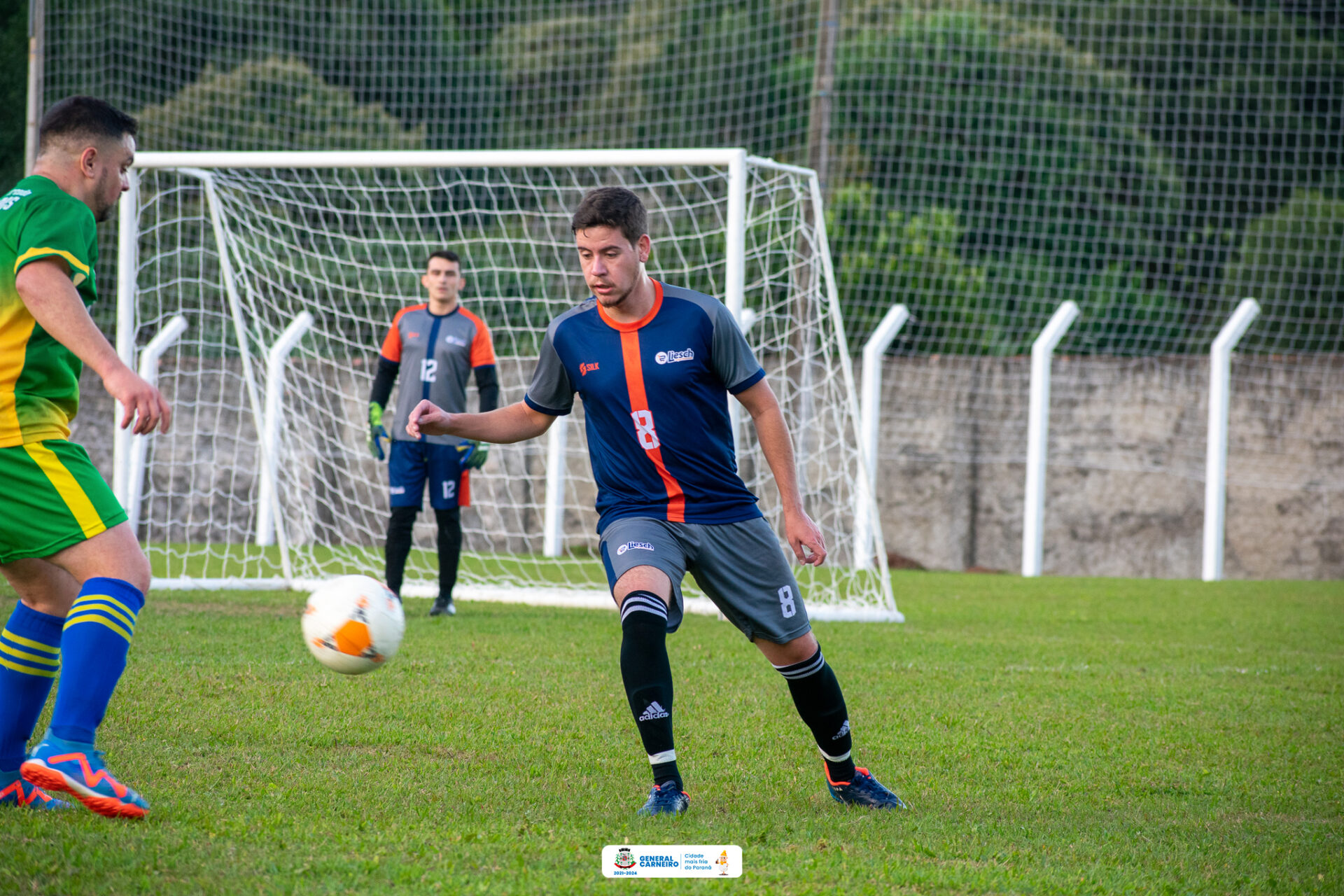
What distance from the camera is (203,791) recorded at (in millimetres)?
3623

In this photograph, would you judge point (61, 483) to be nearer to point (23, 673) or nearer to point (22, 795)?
point (23, 673)

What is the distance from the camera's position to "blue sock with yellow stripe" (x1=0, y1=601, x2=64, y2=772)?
3.52m

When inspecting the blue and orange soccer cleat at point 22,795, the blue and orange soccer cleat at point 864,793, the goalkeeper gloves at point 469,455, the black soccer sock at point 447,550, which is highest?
the blue and orange soccer cleat at point 22,795

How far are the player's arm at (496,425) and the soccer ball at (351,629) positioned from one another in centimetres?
55

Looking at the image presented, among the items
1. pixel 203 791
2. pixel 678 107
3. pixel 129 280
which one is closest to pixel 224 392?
pixel 129 280

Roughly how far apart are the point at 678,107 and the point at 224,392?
9055mm

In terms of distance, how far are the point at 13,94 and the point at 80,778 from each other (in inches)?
825

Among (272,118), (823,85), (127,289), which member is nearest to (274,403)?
(127,289)

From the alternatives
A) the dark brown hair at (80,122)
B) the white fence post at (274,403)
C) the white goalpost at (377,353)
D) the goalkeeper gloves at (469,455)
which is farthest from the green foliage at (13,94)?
the dark brown hair at (80,122)

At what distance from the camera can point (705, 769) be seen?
13.8 ft

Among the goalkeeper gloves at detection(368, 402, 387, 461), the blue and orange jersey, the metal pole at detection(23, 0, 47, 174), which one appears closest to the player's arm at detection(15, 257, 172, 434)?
the blue and orange jersey

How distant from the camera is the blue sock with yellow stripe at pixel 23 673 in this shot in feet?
11.6

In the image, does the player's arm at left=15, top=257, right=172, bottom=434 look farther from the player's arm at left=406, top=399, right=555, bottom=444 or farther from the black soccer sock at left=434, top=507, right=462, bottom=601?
the black soccer sock at left=434, top=507, right=462, bottom=601
